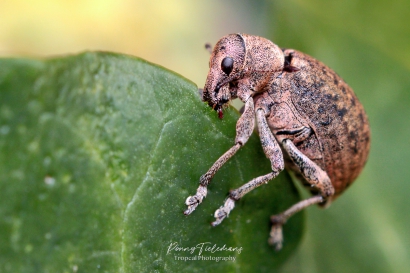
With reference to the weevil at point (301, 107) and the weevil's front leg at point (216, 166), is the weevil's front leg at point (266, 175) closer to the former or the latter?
the weevil at point (301, 107)

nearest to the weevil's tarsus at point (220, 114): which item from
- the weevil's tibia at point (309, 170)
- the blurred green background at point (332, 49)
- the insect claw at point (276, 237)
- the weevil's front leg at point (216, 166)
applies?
the weevil's front leg at point (216, 166)

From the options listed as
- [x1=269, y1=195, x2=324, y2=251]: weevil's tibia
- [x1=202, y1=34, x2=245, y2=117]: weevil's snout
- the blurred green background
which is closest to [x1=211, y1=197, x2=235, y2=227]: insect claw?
[x1=269, y1=195, x2=324, y2=251]: weevil's tibia

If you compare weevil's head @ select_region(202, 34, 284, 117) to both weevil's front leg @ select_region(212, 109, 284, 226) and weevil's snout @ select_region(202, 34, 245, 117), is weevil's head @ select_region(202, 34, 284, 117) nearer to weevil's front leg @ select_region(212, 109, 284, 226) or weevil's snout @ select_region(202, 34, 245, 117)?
weevil's snout @ select_region(202, 34, 245, 117)

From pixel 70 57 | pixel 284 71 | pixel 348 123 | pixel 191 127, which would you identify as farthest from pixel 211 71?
pixel 70 57

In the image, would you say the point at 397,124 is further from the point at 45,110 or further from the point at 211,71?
the point at 45,110

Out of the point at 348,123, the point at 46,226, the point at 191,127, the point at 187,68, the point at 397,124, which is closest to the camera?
the point at 46,226

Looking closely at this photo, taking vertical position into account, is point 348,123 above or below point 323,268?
above

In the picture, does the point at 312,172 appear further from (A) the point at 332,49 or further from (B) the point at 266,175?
(A) the point at 332,49
